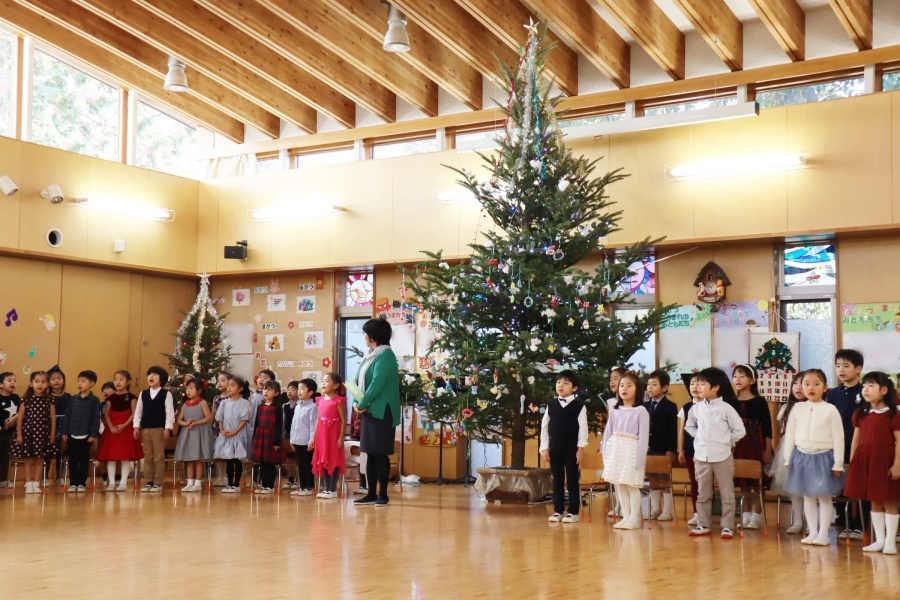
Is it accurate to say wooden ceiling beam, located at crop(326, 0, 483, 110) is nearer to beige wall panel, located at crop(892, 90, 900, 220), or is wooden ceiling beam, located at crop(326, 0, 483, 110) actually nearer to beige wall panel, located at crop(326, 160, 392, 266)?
beige wall panel, located at crop(326, 160, 392, 266)

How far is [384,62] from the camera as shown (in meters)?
11.9

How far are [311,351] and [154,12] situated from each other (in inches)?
193

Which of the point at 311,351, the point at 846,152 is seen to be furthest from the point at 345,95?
the point at 846,152

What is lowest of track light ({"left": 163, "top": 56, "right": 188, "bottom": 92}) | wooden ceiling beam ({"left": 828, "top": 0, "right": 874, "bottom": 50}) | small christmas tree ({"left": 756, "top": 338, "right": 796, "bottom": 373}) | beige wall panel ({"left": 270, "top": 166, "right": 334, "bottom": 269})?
small christmas tree ({"left": 756, "top": 338, "right": 796, "bottom": 373})

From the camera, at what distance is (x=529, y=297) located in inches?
349

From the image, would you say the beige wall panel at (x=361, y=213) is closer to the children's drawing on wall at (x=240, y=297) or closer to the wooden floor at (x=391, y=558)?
the children's drawing on wall at (x=240, y=297)

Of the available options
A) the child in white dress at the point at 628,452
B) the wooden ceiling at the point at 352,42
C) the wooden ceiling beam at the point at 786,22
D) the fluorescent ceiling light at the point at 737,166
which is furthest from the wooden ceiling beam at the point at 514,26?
the child in white dress at the point at 628,452

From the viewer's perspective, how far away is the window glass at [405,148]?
514 inches

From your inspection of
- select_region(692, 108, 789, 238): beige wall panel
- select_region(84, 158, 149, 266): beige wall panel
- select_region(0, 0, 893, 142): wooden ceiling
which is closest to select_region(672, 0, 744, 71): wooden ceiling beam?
select_region(0, 0, 893, 142): wooden ceiling

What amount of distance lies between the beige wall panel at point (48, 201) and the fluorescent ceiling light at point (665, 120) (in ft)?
20.6

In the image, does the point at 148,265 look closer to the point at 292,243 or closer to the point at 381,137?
the point at 292,243

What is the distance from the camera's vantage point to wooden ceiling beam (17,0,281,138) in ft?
38.4

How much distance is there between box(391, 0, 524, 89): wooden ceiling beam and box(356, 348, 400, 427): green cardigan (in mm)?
3500

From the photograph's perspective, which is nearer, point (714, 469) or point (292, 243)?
point (714, 469)
